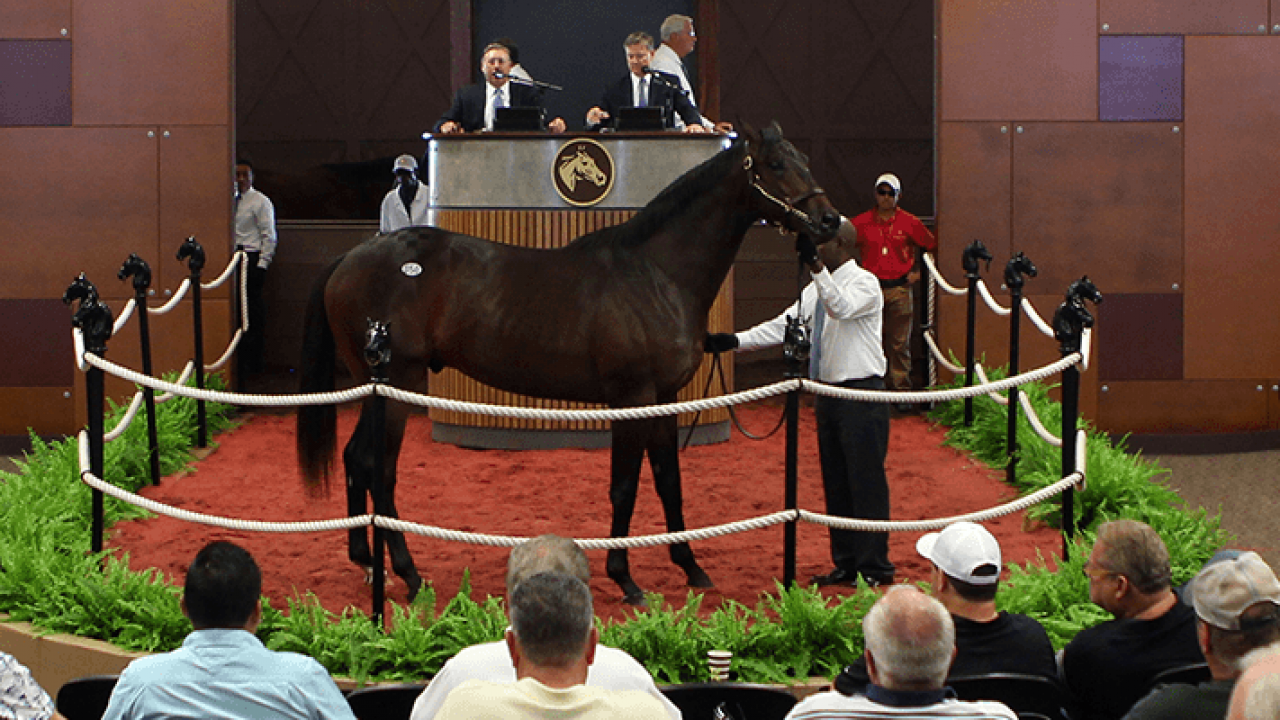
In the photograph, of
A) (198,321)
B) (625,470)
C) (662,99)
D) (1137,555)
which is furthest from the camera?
(198,321)

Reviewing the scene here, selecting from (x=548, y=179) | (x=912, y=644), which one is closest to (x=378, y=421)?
(x=912, y=644)

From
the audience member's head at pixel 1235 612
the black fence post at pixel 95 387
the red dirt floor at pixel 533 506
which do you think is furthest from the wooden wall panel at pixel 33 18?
the audience member's head at pixel 1235 612

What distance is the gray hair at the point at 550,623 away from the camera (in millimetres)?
2926

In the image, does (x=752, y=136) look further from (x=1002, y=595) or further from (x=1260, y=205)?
(x=1260, y=205)

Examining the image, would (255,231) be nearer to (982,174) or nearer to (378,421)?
(982,174)

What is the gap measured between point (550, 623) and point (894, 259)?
7.84 meters

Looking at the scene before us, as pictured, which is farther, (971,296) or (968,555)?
(971,296)

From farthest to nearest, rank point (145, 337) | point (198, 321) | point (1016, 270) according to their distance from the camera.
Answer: point (198, 321), point (145, 337), point (1016, 270)

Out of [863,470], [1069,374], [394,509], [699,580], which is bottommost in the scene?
[699,580]

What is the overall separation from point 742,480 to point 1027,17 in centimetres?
434

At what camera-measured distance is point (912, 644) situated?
2965 millimetres

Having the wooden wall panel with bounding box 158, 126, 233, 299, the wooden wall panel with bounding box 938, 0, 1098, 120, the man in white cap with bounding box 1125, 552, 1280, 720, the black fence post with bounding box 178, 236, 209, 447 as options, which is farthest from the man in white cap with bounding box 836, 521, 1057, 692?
the wooden wall panel with bounding box 158, 126, 233, 299

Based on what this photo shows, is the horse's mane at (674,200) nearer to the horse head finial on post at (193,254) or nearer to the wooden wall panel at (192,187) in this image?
the horse head finial on post at (193,254)

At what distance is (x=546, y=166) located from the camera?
28.6ft
